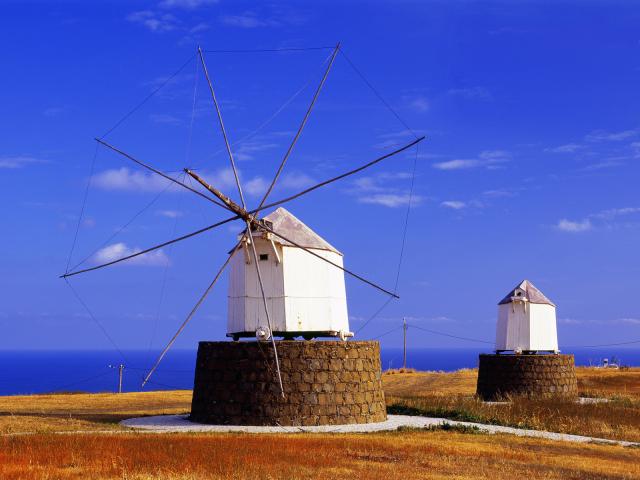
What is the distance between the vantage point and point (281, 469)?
13.0 metres

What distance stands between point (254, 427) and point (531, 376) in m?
16.7

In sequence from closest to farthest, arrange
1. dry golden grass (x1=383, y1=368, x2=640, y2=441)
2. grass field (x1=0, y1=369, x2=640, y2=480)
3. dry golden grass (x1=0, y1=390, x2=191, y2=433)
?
grass field (x1=0, y1=369, x2=640, y2=480) < dry golden grass (x1=0, y1=390, x2=191, y2=433) < dry golden grass (x1=383, y1=368, x2=640, y2=441)

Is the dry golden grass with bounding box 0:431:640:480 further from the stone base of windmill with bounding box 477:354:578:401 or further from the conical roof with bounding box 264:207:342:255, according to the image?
the stone base of windmill with bounding box 477:354:578:401

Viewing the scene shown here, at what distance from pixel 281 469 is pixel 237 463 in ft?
2.70

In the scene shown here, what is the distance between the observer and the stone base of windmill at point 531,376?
3381 centimetres

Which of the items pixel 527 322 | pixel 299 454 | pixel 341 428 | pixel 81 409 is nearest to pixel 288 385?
pixel 341 428

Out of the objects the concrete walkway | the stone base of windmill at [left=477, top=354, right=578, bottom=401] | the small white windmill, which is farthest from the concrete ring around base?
the small white windmill

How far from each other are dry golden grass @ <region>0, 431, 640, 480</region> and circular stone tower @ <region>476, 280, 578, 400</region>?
1594 centimetres

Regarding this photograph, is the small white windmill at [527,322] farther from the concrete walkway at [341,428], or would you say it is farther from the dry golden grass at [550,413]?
the concrete walkway at [341,428]

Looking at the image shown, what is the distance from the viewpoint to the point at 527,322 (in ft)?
114

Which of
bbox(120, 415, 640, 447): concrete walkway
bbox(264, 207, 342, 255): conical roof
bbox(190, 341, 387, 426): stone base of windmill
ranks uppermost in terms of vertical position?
bbox(264, 207, 342, 255): conical roof

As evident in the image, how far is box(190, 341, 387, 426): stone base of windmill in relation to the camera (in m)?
21.2

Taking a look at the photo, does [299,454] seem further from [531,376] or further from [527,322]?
[527,322]

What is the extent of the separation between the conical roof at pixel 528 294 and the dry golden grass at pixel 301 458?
55.7ft
